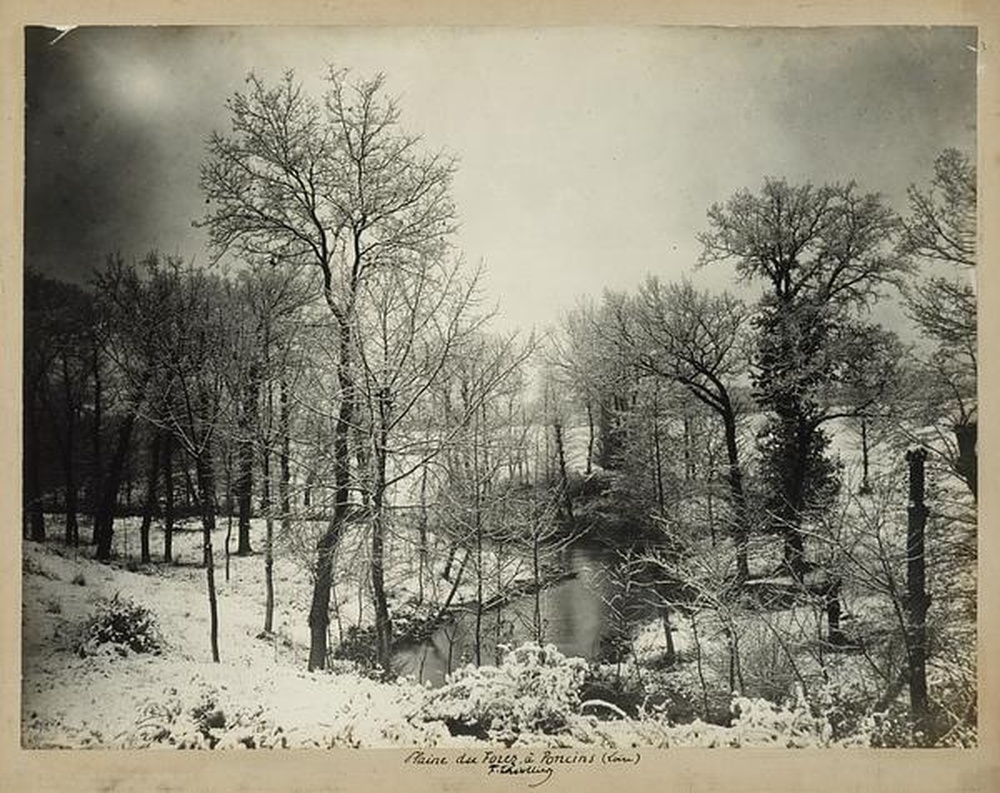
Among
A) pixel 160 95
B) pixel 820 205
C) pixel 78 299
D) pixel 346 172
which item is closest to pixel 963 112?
pixel 820 205

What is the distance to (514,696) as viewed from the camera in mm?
3594

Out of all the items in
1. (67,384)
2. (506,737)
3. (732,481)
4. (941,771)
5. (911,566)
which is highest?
(67,384)

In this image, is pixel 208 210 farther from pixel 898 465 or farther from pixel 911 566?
pixel 911 566

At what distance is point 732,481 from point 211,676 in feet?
9.12

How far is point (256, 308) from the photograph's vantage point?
3.72 metres

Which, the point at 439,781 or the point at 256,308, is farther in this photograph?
the point at 256,308

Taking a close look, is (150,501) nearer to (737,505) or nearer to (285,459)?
(285,459)

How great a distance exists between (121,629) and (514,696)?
77.9 inches

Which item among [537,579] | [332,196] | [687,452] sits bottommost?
[537,579]

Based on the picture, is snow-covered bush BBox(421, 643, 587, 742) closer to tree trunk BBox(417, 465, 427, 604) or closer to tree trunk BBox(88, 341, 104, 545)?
tree trunk BBox(417, 465, 427, 604)

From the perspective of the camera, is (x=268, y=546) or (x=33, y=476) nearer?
(x=33, y=476)

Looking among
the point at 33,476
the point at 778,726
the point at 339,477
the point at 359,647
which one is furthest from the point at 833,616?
the point at 33,476

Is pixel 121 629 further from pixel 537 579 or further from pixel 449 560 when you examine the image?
pixel 537 579

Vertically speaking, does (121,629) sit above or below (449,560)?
below
